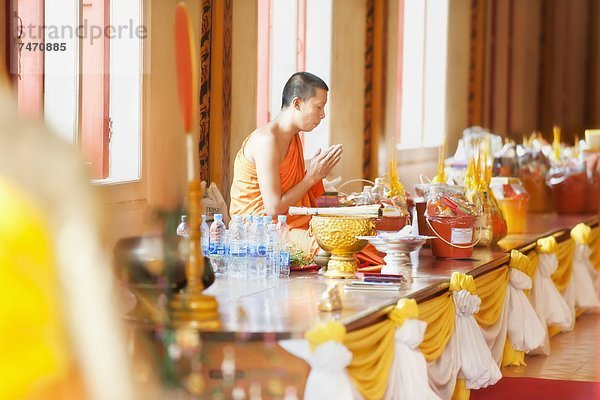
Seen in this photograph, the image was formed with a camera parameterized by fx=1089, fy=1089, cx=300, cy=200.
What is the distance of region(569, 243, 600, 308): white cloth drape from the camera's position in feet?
20.8

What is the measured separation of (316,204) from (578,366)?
1.44 meters

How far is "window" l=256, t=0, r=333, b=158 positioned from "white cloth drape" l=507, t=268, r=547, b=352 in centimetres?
237

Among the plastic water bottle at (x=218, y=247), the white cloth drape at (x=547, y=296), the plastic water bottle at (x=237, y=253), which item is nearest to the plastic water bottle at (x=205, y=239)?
the plastic water bottle at (x=218, y=247)

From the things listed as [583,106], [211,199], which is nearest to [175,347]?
[211,199]

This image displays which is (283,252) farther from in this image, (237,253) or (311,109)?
(311,109)

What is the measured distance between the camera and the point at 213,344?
271 cm

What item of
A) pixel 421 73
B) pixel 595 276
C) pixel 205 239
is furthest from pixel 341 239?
pixel 421 73

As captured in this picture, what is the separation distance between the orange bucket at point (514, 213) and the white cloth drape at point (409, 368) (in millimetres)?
2689

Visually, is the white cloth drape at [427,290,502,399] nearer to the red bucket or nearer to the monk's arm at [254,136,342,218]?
the red bucket

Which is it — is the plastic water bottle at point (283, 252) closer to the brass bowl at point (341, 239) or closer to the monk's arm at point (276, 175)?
the brass bowl at point (341, 239)

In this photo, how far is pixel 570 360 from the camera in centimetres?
518

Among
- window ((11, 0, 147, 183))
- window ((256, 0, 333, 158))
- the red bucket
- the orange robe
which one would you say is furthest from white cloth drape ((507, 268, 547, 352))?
window ((256, 0, 333, 158))

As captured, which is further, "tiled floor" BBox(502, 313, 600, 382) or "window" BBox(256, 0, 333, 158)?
"window" BBox(256, 0, 333, 158)

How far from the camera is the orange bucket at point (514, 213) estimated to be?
5.86 m
